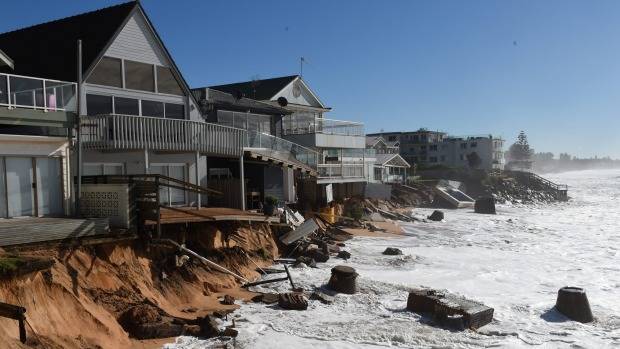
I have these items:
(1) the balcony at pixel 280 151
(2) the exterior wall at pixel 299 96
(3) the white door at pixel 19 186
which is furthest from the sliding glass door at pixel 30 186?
(2) the exterior wall at pixel 299 96

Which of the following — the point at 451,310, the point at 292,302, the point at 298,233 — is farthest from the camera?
the point at 298,233

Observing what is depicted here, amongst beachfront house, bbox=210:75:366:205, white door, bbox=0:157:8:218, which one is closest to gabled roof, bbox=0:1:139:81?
white door, bbox=0:157:8:218

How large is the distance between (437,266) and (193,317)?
13.1 meters

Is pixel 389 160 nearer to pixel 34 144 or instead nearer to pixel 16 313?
pixel 34 144

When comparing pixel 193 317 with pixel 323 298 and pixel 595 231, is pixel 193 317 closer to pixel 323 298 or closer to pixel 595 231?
pixel 323 298

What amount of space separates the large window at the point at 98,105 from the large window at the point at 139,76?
3.80 ft

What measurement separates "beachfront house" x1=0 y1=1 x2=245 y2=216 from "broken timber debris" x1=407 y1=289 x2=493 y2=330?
33.6 ft

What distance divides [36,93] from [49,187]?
3070mm

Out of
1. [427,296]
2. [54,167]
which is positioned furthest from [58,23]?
[427,296]

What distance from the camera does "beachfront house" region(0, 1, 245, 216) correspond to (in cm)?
1981

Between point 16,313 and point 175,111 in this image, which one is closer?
point 16,313

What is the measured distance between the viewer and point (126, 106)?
21609 millimetres

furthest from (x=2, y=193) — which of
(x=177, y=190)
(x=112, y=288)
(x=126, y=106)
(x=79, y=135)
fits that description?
(x=177, y=190)

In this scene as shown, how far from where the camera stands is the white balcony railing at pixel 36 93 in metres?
15.6
